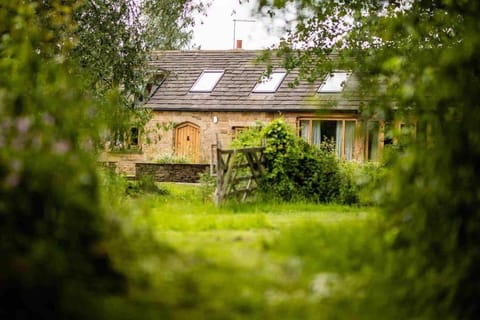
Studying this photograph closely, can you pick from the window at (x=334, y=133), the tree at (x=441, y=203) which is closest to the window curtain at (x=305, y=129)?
the window at (x=334, y=133)

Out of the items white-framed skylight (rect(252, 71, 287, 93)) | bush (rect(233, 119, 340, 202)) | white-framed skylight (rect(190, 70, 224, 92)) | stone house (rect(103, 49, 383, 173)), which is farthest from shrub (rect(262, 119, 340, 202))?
white-framed skylight (rect(190, 70, 224, 92))

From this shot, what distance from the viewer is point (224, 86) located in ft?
96.1

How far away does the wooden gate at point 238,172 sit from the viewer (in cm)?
1439

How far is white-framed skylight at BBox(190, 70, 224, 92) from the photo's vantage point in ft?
97.1

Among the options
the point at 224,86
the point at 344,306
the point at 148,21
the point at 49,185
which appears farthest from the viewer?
the point at 224,86

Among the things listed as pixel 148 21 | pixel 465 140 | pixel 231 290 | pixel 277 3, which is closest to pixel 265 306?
pixel 231 290

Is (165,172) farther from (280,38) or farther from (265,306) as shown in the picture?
(265,306)

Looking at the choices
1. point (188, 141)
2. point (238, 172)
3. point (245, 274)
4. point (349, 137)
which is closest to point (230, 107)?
point (188, 141)

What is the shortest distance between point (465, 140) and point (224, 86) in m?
24.9

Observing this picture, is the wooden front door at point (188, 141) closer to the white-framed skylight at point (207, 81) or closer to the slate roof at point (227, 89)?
the slate roof at point (227, 89)

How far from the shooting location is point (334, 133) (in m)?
27.9

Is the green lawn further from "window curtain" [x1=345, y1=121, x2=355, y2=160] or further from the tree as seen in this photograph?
"window curtain" [x1=345, y1=121, x2=355, y2=160]

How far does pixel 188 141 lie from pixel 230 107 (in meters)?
2.66

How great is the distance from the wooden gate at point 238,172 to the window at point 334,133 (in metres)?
11.9
